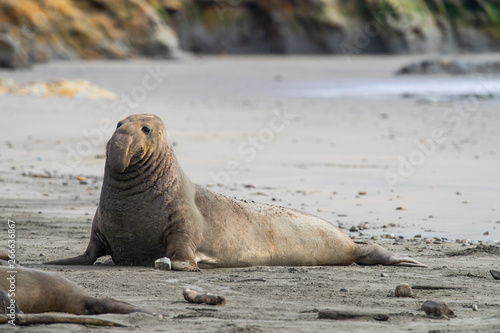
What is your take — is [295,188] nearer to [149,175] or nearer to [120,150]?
[149,175]

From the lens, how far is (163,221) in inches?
270

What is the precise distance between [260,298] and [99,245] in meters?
1.68

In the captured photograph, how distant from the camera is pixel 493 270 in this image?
6715mm

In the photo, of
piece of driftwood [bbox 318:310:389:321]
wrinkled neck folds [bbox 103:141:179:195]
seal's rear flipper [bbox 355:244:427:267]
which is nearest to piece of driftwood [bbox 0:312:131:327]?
piece of driftwood [bbox 318:310:389:321]

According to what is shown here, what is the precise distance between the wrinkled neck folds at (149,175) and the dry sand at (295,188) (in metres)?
0.60

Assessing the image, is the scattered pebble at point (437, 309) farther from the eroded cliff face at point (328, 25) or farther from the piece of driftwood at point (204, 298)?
the eroded cliff face at point (328, 25)

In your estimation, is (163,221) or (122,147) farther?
(163,221)

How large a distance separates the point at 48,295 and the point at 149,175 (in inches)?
83.9

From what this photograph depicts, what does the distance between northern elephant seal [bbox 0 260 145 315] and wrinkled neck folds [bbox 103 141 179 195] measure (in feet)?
6.12

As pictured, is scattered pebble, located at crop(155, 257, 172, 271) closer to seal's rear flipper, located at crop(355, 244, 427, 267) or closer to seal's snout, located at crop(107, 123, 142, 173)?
seal's snout, located at crop(107, 123, 142, 173)

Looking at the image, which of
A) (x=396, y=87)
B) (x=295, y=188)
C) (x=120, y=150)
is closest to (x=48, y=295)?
(x=120, y=150)

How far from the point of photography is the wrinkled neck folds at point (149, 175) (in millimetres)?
6832

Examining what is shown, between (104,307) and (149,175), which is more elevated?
(149,175)

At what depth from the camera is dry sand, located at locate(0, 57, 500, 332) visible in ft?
18.2
